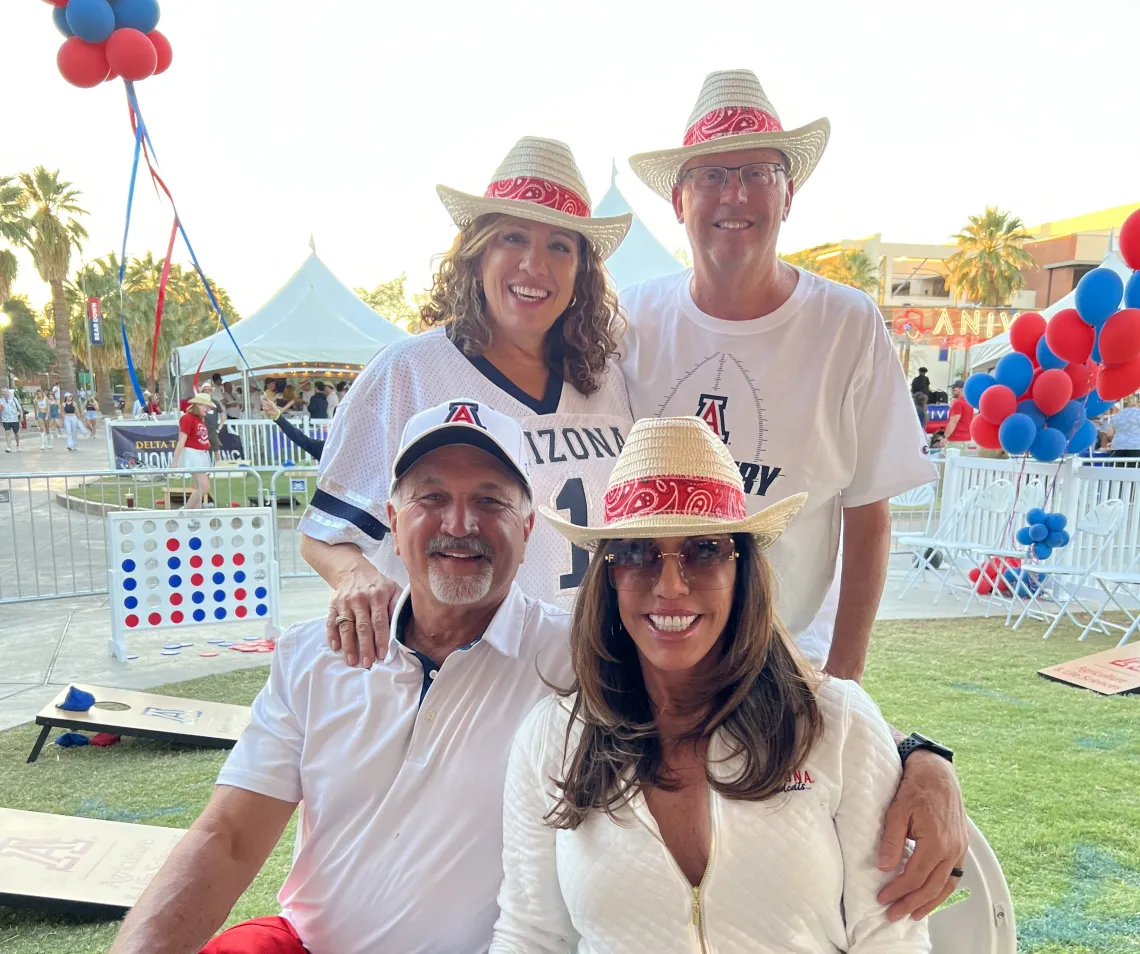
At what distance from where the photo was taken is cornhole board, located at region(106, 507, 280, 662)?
5.94 m

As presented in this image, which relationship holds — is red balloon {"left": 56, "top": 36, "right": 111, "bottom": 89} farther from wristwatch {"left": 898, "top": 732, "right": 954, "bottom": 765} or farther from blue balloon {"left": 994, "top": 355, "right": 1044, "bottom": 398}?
blue balloon {"left": 994, "top": 355, "right": 1044, "bottom": 398}

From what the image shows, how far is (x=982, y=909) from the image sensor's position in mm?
1545

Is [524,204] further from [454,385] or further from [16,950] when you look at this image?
[16,950]

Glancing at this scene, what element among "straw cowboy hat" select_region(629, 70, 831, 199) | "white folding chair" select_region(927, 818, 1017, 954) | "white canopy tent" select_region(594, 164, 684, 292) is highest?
"white canopy tent" select_region(594, 164, 684, 292)

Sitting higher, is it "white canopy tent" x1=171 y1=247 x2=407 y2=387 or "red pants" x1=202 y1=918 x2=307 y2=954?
"white canopy tent" x1=171 y1=247 x2=407 y2=387

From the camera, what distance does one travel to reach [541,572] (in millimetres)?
2301

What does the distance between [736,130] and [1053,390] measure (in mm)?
6292

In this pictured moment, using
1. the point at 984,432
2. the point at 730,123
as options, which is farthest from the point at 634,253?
the point at 730,123

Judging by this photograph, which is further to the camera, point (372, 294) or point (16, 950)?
point (372, 294)

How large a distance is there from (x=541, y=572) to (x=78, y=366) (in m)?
84.8

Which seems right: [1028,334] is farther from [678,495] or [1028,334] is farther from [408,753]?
[408,753]

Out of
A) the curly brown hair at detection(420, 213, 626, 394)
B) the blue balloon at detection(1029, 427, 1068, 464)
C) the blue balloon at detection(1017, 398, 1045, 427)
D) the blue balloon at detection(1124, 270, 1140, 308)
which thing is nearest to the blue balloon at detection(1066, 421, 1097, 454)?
the blue balloon at detection(1029, 427, 1068, 464)

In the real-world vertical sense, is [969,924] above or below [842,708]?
below

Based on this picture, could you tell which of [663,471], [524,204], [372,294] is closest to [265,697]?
[663,471]
